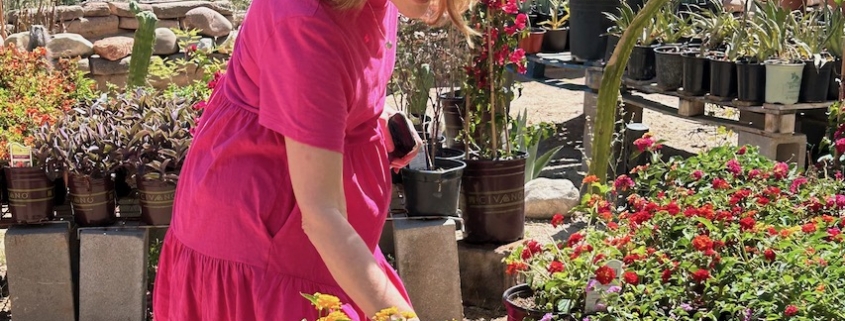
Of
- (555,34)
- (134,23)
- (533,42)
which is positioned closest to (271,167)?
(533,42)

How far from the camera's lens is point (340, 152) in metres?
1.35

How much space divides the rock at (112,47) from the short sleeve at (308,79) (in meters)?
7.25

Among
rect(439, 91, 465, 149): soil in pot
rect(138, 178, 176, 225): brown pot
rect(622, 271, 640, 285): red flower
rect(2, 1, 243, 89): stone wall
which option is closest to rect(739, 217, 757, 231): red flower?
rect(622, 271, 640, 285): red flower

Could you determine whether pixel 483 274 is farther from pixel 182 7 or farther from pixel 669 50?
pixel 182 7

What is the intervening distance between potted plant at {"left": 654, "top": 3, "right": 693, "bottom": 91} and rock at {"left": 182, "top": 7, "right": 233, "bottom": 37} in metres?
3.76

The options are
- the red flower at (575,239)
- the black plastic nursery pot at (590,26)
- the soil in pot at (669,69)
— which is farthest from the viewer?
the black plastic nursery pot at (590,26)

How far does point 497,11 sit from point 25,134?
2036 millimetres

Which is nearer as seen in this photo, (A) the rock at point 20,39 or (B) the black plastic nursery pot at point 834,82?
(B) the black plastic nursery pot at point 834,82

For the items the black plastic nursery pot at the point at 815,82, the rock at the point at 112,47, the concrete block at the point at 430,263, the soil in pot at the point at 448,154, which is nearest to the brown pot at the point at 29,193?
the concrete block at the point at 430,263

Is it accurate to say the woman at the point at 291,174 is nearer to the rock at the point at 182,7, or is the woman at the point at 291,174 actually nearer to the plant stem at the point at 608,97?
the plant stem at the point at 608,97

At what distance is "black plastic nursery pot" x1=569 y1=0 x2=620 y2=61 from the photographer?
667 centimetres

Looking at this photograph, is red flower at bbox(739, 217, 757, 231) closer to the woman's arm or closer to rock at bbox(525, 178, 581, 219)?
the woman's arm

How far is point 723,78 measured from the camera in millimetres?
5434

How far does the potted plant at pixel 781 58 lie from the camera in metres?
5.19
